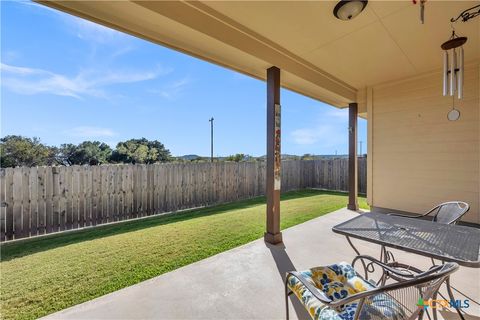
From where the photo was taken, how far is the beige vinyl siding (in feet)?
12.7

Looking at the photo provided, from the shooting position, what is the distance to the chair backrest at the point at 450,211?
7.85ft

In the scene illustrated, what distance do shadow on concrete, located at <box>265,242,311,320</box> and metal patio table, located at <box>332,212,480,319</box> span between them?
70 cm

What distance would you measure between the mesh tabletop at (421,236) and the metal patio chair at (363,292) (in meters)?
0.29

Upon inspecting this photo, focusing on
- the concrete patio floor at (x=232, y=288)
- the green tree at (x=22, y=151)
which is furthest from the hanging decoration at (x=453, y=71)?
the green tree at (x=22, y=151)

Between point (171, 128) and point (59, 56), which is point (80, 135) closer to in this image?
point (171, 128)

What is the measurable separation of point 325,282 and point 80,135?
1561 cm

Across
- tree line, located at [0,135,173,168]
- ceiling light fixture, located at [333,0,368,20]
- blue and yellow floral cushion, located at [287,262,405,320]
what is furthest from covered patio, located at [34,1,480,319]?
tree line, located at [0,135,173,168]

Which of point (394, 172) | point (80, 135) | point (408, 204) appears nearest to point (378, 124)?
point (394, 172)

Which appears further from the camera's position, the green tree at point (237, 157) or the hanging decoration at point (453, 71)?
the green tree at point (237, 157)

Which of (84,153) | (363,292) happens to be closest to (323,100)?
(363,292)

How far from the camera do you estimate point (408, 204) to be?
4.61 meters

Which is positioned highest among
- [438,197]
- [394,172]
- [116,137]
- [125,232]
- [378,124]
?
[116,137]

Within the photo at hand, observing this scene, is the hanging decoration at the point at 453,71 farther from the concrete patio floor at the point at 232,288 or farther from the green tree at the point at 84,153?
the green tree at the point at 84,153

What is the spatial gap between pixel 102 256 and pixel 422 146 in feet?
19.6
